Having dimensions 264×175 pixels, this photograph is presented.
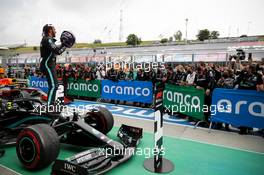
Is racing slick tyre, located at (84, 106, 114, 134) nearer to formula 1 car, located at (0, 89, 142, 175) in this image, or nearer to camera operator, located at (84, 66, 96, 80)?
formula 1 car, located at (0, 89, 142, 175)

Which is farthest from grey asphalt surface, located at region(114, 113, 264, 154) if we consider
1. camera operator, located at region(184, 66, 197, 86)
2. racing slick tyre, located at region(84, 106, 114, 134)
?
camera operator, located at region(184, 66, 197, 86)

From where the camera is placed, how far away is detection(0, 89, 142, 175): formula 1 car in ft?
10.4

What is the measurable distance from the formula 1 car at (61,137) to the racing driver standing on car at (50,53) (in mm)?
434

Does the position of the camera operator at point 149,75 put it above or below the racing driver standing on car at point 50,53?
below

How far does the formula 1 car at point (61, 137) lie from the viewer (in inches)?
125

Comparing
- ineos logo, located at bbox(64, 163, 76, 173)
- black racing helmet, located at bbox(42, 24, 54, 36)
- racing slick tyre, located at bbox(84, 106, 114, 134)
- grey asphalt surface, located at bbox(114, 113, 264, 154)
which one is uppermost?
black racing helmet, located at bbox(42, 24, 54, 36)

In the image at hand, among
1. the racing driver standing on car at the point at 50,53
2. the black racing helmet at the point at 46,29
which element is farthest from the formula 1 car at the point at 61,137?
the black racing helmet at the point at 46,29

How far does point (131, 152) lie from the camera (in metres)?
3.79

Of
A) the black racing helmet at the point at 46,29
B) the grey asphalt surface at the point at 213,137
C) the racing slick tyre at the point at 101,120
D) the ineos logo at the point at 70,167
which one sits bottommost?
the grey asphalt surface at the point at 213,137

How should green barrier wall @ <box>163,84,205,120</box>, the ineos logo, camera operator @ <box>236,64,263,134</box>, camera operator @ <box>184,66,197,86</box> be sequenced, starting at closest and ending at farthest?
the ineos logo → camera operator @ <box>236,64,263,134</box> → green barrier wall @ <box>163,84,205,120</box> → camera operator @ <box>184,66,197,86</box>

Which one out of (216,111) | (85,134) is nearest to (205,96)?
(216,111)

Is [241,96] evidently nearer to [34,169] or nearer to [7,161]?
[34,169]

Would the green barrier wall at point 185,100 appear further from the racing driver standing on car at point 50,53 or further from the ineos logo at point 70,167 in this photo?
the ineos logo at point 70,167

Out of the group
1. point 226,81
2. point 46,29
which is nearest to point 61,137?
point 46,29
